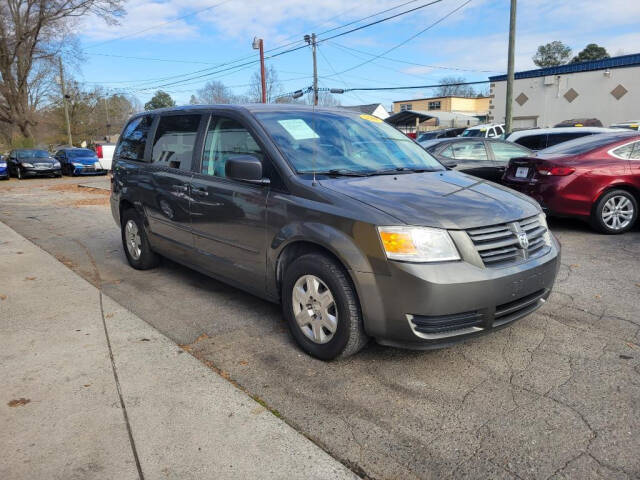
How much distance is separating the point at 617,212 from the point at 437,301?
5.51 m

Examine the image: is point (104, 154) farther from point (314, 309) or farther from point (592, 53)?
point (592, 53)

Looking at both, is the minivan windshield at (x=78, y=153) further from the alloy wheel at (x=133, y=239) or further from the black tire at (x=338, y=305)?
the black tire at (x=338, y=305)

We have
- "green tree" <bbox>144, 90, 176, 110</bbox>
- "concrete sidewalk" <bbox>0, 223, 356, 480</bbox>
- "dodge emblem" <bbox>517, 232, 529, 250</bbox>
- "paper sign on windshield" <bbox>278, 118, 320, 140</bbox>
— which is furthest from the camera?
"green tree" <bbox>144, 90, 176, 110</bbox>

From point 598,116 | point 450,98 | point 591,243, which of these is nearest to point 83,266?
point 591,243

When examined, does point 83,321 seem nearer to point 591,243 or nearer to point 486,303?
point 486,303

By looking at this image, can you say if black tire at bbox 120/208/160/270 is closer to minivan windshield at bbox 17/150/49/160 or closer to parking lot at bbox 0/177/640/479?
parking lot at bbox 0/177/640/479

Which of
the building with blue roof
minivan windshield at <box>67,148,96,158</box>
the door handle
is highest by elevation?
the building with blue roof

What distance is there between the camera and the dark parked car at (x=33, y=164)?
Result: 23.3 m

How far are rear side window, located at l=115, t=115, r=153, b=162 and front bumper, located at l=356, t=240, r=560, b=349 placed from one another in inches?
139

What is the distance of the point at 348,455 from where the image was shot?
7.76 ft

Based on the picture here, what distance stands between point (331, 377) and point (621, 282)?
348 centimetres

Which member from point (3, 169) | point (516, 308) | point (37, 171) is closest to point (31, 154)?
point (37, 171)

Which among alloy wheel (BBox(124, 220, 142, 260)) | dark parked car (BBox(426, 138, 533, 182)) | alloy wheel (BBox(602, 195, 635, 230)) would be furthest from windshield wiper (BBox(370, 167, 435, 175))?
dark parked car (BBox(426, 138, 533, 182))

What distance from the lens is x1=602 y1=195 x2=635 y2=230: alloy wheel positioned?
6.91m
